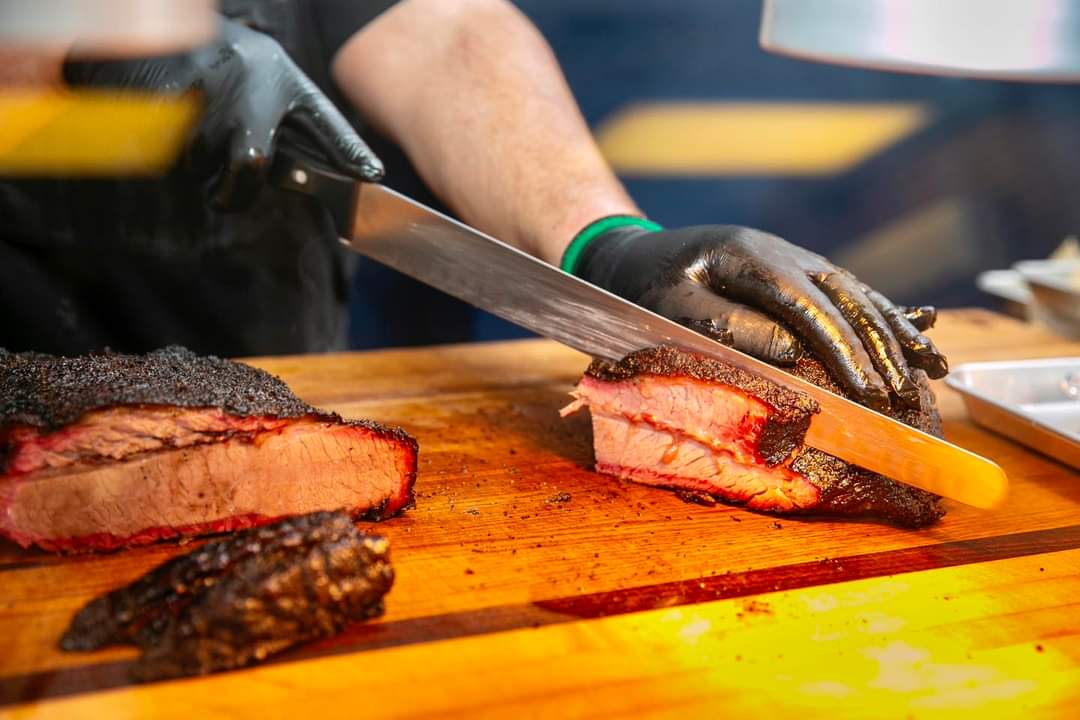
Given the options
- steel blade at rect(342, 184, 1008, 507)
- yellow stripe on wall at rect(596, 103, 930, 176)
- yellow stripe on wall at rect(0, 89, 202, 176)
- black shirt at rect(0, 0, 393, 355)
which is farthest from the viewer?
yellow stripe on wall at rect(596, 103, 930, 176)

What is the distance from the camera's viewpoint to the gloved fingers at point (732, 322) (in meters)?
2.36

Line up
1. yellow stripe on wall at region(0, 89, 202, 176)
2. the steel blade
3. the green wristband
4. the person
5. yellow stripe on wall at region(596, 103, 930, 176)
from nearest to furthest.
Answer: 1. the steel blade
2. the person
3. yellow stripe on wall at region(0, 89, 202, 176)
4. the green wristband
5. yellow stripe on wall at region(596, 103, 930, 176)

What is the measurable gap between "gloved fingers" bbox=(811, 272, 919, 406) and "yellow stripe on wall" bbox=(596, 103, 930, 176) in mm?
3129

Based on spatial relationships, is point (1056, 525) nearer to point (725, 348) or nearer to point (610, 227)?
point (725, 348)

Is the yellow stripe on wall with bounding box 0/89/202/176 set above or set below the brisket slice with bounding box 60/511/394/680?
above

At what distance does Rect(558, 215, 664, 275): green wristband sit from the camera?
3127 mm

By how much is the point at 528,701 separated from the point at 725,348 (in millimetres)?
1084

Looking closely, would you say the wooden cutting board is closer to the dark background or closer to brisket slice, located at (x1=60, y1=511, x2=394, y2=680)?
brisket slice, located at (x1=60, y1=511, x2=394, y2=680)

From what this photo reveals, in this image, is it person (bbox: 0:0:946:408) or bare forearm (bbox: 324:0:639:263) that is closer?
person (bbox: 0:0:946:408)

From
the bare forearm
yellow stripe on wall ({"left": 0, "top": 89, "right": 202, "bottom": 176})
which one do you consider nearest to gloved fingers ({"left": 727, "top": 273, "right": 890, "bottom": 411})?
the bare forearm

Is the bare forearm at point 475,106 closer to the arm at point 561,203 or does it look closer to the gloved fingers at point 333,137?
the arm at point 561,203

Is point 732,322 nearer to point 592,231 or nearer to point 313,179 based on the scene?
point 592,231

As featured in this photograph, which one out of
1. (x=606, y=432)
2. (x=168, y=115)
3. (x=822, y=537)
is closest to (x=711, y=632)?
(x=822, y=537)

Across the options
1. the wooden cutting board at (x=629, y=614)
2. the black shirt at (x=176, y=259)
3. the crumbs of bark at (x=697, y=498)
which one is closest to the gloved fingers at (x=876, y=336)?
the wooden cutting board at (x=629, y=614)
